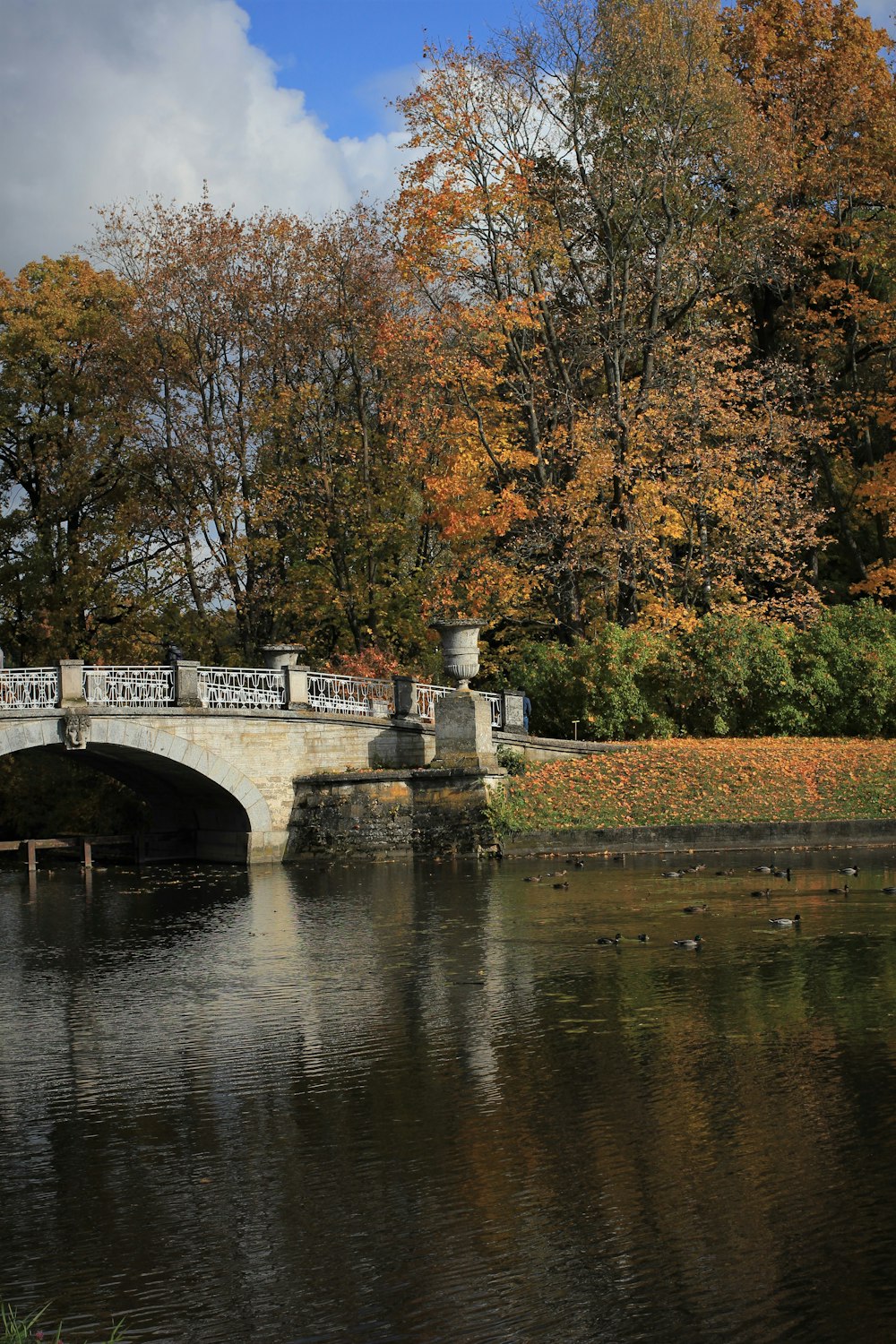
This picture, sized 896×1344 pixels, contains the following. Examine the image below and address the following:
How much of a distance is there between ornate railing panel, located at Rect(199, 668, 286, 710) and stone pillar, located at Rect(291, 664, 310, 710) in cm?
13

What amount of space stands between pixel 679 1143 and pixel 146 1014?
616 cm

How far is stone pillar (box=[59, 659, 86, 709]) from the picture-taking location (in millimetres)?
26875

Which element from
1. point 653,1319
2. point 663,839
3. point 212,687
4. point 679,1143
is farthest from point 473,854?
point 653,1319

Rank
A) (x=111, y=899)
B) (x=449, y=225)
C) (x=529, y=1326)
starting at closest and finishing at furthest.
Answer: (x=529, y=1326) → (x=111, y=899) → (x=449, y=225)

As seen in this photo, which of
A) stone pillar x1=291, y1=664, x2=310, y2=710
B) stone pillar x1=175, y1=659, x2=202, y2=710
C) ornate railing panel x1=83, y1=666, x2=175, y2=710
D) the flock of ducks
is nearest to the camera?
the flock of ducks

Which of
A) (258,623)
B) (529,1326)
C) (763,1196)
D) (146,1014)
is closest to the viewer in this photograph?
(529,1326)

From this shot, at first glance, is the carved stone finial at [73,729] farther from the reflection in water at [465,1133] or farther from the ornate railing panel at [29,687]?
the reflection in water at [465,1133]

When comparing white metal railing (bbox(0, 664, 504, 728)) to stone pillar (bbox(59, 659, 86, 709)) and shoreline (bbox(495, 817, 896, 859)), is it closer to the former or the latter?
stone pillar (bbox(59, 659, 86, 709))

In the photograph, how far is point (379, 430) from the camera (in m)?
37.2

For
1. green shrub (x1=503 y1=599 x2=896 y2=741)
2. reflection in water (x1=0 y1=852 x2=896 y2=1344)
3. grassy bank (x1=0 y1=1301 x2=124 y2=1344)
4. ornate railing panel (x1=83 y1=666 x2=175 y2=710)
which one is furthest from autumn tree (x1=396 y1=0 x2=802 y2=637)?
grassy bank (x1=0 y1=1301 x2=124 y2=1344)

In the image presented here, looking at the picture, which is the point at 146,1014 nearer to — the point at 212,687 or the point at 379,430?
the point at 212,687

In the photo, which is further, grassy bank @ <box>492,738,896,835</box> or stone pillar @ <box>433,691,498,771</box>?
stone pillar @ <box>433,691,498,771</box>

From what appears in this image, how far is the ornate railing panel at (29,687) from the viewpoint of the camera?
26.9 meters

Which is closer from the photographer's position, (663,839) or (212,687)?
(663,839)
